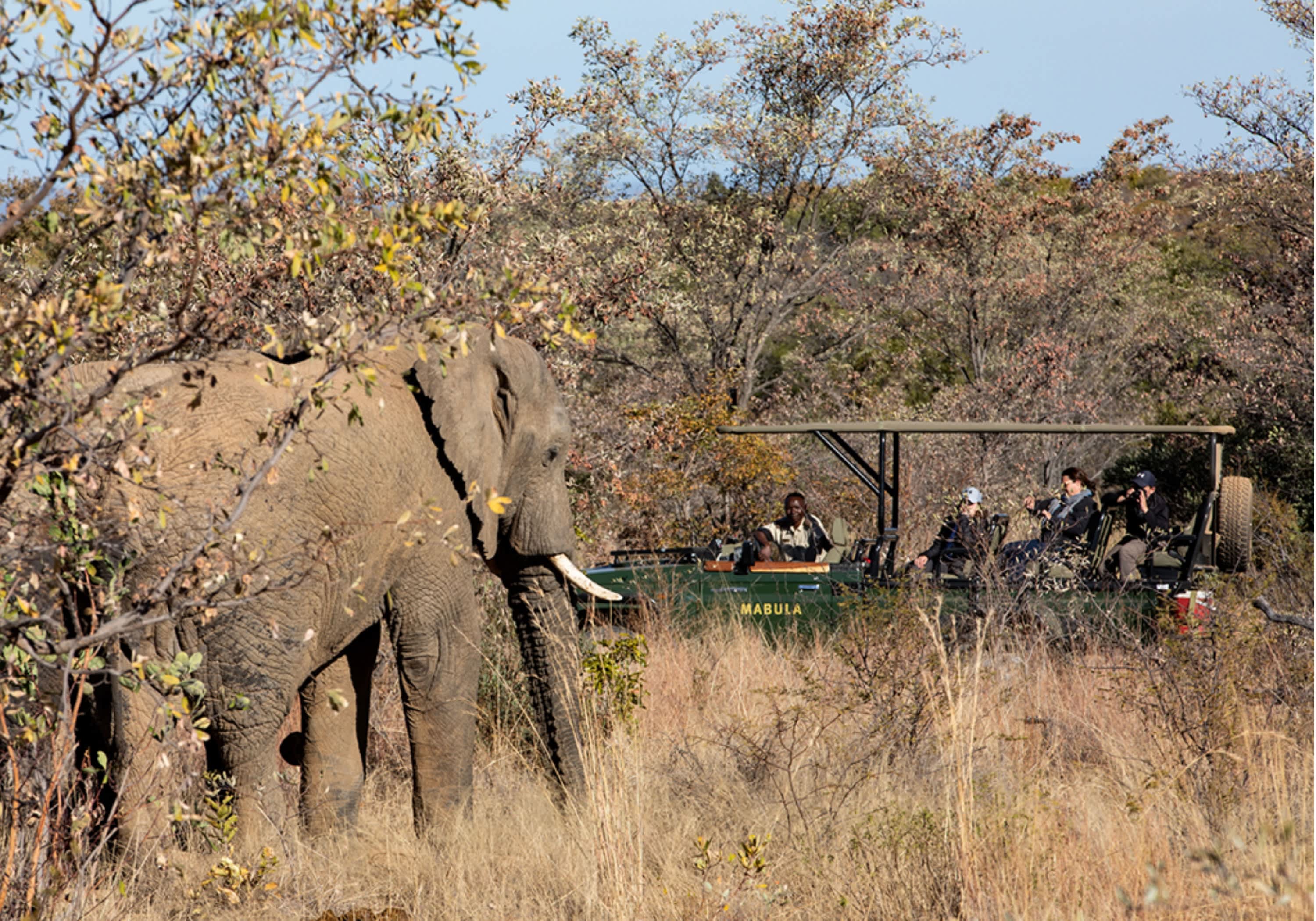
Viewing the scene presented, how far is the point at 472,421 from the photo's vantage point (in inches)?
233

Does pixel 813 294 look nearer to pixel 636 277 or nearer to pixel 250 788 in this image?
pixel 636 277

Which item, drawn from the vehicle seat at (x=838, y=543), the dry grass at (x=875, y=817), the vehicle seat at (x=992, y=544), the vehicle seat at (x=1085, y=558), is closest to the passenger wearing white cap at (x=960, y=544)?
the vehicle seat at (x=992, y=544)

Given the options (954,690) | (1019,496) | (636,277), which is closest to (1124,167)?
(1019,496)

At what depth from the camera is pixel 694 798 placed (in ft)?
20.1

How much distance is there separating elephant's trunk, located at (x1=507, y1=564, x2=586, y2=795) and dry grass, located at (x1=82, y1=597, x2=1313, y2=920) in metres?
0.21

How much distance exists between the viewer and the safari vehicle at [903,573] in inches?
358

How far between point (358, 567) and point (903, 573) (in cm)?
543

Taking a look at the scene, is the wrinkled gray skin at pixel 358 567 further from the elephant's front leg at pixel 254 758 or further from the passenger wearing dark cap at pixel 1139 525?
the passenger wearing dark cap at pixel 1139 525

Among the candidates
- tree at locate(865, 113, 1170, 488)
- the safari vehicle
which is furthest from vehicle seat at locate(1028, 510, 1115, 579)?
tree at locate(865, 113, 1170, 488)

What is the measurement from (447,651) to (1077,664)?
339cm

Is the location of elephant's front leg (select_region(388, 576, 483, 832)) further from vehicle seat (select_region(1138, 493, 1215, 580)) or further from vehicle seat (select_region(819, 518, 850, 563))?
vehicle seat (select_region(1138, 493, 1215, 580))

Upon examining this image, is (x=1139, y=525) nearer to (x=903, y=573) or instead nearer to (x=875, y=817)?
(x=903, y=573)

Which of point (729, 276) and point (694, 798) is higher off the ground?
point (729, 276)

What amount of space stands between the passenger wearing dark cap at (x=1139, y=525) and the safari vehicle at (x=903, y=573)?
0.12 metres
